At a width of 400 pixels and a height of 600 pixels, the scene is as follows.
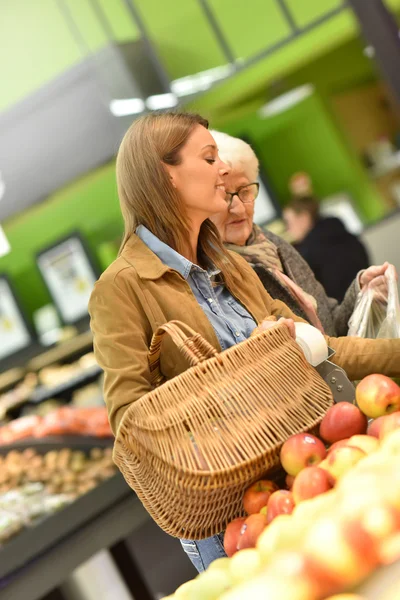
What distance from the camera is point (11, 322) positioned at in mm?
5562

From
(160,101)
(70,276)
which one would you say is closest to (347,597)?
(160,101)

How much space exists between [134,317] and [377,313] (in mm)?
728

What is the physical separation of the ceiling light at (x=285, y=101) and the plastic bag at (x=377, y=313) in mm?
4972

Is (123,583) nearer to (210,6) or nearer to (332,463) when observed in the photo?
(332,463)

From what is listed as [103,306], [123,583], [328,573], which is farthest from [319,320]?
[123,583]

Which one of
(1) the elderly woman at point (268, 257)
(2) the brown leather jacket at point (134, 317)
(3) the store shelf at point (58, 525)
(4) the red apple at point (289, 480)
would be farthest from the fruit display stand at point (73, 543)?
(4) the red apple at point (289, 480)

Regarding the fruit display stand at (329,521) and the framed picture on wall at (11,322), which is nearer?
the fruit display stand at (329,521)

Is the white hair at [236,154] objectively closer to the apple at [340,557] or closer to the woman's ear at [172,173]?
the woman's ear at [172,173]

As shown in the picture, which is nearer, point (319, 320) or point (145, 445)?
point (145, 445)

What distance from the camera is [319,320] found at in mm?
1976

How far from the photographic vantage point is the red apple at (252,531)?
1.30m

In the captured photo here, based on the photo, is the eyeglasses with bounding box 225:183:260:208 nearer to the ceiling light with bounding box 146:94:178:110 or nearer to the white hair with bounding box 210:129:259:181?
the white hair with bounding box 210:129:259:181

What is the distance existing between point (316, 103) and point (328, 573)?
6377 mm

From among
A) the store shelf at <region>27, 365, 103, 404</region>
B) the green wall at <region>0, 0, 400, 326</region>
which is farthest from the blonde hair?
the green wall at <region>0, 0, 400, 326</region>
